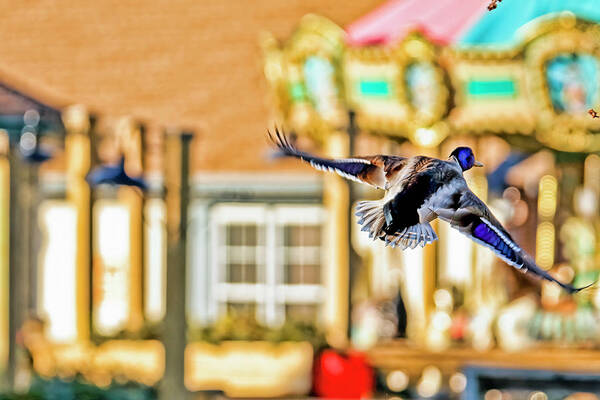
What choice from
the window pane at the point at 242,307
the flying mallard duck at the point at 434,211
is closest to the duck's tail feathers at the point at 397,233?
the flying mallard duck at the point at 434,211

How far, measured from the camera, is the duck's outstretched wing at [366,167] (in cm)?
256

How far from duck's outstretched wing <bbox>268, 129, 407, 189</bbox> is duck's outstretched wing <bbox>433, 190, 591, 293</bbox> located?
0.22 meters

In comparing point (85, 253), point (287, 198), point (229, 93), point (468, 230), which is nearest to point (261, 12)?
point (229, 93)

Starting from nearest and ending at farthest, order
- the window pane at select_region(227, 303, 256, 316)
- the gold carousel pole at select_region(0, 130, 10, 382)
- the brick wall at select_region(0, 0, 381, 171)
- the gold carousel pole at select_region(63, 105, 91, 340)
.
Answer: the gold carousel pole at select_region(63, 105, 91, 340)
the gold carousel pole at select_region(0, 130, 10, 382)
the window pane at select_region(227, 303, 256, 316)
the brick wall at select_region(0, 0, 381, 171)

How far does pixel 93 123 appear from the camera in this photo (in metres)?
14.6

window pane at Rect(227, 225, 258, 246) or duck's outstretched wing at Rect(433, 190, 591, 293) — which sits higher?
window pane at Rect(227, 225, 258, 246)

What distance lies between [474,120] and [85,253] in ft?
14.8

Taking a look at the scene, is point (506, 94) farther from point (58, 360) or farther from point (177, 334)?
point (58, 360)

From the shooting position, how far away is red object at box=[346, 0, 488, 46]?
1384cm

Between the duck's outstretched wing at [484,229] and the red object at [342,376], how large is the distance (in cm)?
1193

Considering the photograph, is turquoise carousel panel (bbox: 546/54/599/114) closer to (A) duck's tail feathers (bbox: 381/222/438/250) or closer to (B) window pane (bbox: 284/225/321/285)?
(B) window pane (bbox: 284/225/321/285)

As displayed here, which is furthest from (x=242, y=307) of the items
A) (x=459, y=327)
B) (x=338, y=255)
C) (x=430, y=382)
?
(x=430, y=382)

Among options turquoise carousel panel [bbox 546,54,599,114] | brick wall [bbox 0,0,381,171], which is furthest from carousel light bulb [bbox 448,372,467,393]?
brick wall [bbox 0,0,381,171]

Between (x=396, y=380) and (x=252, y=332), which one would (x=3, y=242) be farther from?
(x=396, y=380)
